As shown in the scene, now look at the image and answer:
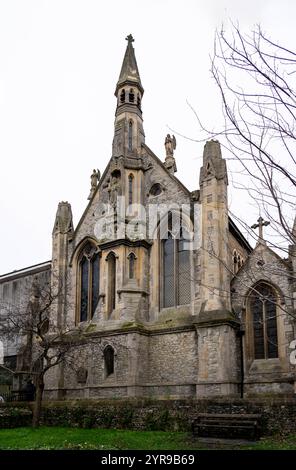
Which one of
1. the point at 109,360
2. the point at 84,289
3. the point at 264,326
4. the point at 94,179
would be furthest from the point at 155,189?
the point at 264,326

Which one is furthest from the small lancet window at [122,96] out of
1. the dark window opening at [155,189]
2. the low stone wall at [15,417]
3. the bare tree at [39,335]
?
the low stone wall at [15,417]

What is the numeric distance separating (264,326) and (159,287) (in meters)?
5.22

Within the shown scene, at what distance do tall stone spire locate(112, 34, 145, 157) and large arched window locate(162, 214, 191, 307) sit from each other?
4826mm

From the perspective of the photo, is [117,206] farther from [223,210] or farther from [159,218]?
[223,210]

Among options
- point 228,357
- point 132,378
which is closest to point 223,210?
point 228,357

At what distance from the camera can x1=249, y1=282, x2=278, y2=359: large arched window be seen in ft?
66.3

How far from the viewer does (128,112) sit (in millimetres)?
26906

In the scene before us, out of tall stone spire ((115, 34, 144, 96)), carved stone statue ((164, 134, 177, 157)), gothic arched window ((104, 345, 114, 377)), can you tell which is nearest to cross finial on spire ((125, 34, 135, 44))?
tall stone spire ((115, 34, 144, 96))

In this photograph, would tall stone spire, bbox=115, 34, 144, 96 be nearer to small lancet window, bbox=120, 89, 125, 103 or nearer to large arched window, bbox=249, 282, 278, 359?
small lancet window, bbox=120, 89, 125, 103

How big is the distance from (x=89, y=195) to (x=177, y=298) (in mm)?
9157

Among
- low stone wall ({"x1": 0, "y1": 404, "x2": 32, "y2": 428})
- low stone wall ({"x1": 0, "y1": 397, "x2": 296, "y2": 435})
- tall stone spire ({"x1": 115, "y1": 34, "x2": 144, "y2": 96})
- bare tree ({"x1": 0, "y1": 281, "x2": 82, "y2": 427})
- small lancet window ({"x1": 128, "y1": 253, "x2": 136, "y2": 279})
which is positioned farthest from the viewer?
tall stone spire ({"x1": 115, "y1": 34, "x2": 144, "y2": 96})

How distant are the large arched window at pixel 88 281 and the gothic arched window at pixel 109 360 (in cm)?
299

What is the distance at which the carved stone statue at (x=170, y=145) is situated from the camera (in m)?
27.7

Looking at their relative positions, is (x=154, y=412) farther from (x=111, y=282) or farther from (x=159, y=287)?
(x=111, y=282)
